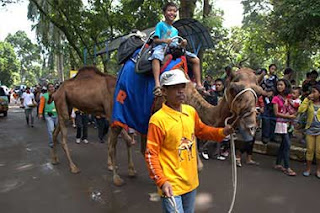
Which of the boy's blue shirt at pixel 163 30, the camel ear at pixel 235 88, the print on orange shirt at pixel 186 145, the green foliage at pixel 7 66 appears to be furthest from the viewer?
the green foliage at pixel 7 66

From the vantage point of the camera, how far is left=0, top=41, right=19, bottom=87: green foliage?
42125 millimetres

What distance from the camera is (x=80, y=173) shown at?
566 centimetres

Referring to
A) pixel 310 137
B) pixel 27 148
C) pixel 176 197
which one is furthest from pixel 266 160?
pixel 27 148

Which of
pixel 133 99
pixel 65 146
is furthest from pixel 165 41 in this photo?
pixel 65 146

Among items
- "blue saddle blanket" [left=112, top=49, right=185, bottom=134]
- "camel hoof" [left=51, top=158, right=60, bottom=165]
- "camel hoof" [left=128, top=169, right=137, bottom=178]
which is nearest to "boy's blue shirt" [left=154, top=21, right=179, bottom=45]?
"blue saddle blanket" [left=112, top=49, right=185, bottom=134]

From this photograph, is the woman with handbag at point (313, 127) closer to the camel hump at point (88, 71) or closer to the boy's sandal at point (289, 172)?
the boy's sandal at point (289, 172)

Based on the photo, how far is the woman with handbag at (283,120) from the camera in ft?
18.2

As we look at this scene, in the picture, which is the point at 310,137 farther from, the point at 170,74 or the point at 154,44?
the point at 170,74

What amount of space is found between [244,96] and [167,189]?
1.10 m

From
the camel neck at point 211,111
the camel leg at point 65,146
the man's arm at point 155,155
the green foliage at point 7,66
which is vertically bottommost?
the camel leg at point 65,146

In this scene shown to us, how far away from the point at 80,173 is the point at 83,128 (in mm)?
3113

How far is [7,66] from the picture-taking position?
1715 inches

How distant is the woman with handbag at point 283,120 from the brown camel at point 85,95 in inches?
129

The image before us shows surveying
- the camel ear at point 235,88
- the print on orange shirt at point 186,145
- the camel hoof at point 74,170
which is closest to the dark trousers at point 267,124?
the camel hoof at point 74,170
